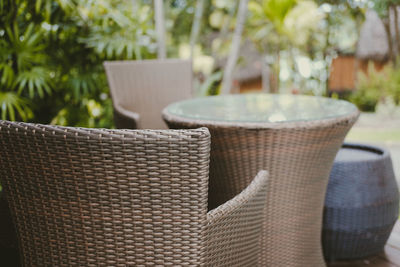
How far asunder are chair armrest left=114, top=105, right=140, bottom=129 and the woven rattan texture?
1.21 meters

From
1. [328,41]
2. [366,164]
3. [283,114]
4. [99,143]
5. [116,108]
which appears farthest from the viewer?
[328,41]

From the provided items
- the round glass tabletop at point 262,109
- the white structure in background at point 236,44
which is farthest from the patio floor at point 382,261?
the white structure in background at point 236,44

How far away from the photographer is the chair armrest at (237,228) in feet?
2.77

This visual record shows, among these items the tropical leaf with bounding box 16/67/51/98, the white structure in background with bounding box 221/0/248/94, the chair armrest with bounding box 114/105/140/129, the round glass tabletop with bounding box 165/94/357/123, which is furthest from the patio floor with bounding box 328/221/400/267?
the white structure in background with bounding box 221/0/248/94

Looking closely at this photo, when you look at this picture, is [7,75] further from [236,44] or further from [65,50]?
[236,44]

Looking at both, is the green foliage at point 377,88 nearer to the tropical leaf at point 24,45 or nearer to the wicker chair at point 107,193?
the tropical leaf at point 24,45

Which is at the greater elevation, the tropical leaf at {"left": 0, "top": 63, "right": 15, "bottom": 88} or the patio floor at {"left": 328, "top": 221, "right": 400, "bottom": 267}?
the tropical leaf at {"left": 0, "top": 63, "right": 15, "bottom": 88}

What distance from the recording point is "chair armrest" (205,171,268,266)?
845 mm

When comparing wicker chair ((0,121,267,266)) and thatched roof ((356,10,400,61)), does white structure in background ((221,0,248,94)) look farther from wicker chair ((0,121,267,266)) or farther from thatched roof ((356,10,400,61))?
thatched roof ((356,10,400,61))

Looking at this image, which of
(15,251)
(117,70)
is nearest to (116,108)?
(117,70)

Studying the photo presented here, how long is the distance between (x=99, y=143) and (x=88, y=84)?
9.60 feet

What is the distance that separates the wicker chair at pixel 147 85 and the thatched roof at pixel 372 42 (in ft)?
30.9

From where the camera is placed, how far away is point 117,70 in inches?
93.5

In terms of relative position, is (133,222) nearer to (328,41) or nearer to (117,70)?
(117,70)
